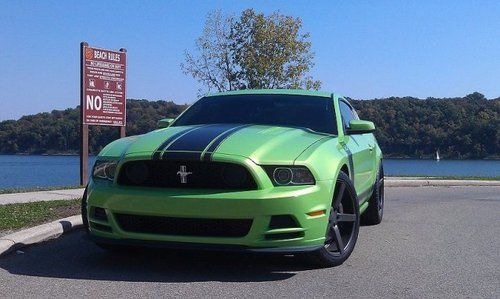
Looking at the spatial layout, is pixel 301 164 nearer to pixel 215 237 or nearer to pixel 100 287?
pixel 215 237

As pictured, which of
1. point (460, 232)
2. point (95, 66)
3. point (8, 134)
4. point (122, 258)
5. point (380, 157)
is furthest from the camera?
point (8, 134)

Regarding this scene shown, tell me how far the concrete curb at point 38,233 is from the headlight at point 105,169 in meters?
1.30

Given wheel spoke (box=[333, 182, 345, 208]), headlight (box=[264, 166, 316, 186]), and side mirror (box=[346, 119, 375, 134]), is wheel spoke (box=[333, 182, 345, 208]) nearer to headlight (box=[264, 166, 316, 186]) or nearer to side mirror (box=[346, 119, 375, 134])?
headlight (box=[264, 166, 316, 186])

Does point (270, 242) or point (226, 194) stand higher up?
point (226, 194)

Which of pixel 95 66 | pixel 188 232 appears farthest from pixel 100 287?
pixel 95 66

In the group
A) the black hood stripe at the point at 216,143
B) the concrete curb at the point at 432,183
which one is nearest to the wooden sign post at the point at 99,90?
the concrete curb at the point at 432,183

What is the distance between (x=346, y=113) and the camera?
23.6 ft

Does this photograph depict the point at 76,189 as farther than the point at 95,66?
No

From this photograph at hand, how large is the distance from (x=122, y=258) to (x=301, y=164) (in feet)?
6.40

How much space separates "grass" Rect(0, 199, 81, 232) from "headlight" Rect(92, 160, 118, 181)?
201cm

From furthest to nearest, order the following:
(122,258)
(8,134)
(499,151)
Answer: (499,151)
(8,134)
(122,258)

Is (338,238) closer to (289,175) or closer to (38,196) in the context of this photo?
(289,175)

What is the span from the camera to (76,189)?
12.3 m

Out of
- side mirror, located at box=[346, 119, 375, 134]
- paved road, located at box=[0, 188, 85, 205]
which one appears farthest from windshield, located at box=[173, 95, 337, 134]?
paved road, located at box=[0, 188, 85, 205]
